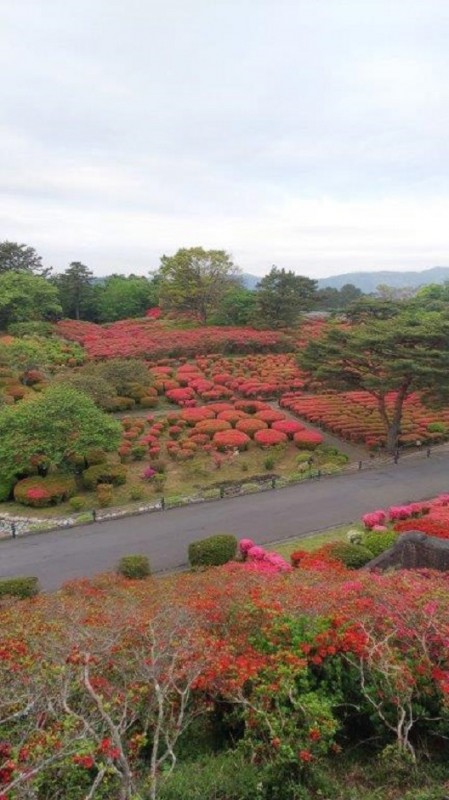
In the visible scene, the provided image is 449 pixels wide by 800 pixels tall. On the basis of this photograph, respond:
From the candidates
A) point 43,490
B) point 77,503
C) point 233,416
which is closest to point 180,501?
point 77,503

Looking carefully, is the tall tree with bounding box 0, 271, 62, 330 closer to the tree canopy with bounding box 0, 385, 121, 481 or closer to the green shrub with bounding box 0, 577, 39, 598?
the tree canopy with bounding box 0, 385, 121, 481

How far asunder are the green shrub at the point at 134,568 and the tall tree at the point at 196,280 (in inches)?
1423

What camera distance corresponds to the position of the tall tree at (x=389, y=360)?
72.2 feet

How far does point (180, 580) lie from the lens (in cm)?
1178

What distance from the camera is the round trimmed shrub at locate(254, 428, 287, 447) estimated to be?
24297mm

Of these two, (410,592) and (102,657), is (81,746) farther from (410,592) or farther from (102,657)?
(410,592)

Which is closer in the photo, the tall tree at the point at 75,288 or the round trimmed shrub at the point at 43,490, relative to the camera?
the round trimmed shrub at the point at 43,490

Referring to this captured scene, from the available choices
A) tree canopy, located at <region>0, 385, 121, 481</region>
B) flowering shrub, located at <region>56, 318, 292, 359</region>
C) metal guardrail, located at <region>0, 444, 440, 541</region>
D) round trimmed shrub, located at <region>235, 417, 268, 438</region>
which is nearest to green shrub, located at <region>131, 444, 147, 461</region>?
tree canopy, located at <region>0, 385, 121, 481</region>

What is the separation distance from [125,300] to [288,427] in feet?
117

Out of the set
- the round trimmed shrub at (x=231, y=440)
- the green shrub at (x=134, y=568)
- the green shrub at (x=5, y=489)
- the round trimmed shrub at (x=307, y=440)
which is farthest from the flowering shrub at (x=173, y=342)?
the green shrub at (x=134, y=568)

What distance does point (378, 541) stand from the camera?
566 inches

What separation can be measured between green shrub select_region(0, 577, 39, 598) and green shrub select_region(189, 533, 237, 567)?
3.89 metres

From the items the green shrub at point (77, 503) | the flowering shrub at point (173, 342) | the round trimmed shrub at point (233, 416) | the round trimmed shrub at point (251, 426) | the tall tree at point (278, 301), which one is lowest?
the green shrub at point (77, 503)

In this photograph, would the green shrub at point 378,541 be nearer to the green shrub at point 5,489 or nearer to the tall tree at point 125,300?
the green shrub at point 5,489
